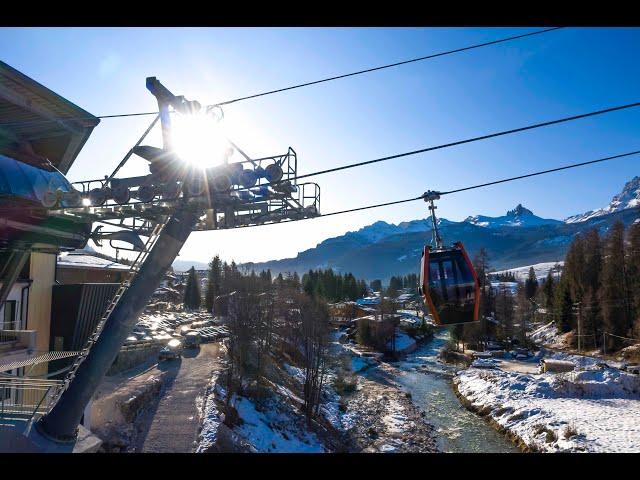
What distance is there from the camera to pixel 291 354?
36.5 m

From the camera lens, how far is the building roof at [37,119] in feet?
28.6

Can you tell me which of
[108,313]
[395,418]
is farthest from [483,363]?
[108,313]

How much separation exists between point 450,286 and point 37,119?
10381 mm

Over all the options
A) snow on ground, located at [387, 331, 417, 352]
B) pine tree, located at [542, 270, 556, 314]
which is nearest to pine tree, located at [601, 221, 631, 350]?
pine tree, located at [542, 270, 556, 314]

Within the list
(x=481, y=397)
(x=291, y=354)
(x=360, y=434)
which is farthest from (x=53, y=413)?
(x=291, y=354)

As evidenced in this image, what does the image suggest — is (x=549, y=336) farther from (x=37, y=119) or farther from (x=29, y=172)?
(x=29, y=172)

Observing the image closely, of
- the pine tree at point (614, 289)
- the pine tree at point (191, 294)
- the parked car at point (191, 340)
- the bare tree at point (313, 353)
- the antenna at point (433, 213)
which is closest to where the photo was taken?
the antenna at point (433, 213)

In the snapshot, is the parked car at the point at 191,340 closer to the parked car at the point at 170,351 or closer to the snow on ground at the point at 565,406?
the parked car at the point at 170,351

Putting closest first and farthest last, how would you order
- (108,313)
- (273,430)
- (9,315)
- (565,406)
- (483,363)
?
(108,313), (9,315), (273,430), (565,406), (483,363)

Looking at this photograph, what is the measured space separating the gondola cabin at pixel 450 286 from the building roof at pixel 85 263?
745 inches

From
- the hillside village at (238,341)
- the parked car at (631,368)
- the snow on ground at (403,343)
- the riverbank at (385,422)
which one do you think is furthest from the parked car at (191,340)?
the parked car at (631,368)

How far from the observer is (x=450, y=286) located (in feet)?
30.4

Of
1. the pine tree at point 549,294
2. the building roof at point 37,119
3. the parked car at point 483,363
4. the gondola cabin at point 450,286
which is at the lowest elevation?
the parked car at point 483,363

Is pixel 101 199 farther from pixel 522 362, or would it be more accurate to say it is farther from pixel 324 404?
pixel 522 362
